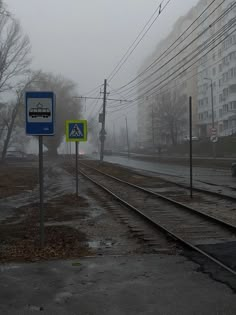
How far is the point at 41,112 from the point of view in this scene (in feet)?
27.4

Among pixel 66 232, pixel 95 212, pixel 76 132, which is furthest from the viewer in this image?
pixel 76 132

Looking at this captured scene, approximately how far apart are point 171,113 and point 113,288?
87.9 m

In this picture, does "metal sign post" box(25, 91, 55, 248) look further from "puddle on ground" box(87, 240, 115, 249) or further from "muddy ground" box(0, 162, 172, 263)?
"puddle on ground" box(87, 240, 115, 249)

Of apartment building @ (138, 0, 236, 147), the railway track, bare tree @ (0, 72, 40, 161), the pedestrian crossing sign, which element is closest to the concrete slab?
the railway track

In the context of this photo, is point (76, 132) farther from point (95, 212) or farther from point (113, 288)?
point (113, 288)

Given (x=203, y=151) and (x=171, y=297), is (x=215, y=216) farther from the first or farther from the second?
(x=203, y=151)

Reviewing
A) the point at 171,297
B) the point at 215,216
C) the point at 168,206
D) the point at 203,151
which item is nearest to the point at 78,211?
the point at 168,206

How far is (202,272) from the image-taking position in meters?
6.68

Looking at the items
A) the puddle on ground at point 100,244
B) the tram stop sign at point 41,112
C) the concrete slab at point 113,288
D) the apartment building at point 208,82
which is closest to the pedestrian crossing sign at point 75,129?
the puddle on ground at point 100,244

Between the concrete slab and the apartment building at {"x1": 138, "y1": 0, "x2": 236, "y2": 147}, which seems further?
the apartment building at {"x1": 138, "y1": 0, "x2": 236, "y2": 147}

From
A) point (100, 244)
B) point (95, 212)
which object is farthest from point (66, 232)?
point (95, 212)

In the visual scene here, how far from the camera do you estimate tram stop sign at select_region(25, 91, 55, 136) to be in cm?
833

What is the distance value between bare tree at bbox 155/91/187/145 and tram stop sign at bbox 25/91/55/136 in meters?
82.7

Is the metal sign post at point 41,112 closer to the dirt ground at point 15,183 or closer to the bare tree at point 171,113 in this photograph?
the dirt ground at point 15,183
